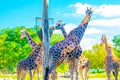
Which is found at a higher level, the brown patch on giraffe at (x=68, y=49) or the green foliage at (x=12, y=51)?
the green foliage at (x=12, y=51)

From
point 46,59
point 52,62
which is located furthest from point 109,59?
point 46,59

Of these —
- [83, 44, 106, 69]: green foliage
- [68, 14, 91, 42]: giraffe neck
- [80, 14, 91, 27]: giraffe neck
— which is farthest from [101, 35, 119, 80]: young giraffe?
[83, 44, 106, 69]: green foliage

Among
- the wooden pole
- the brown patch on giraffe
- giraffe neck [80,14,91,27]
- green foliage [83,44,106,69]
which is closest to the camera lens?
the wooden pole

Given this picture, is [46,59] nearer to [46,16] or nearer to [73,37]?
[46,16]

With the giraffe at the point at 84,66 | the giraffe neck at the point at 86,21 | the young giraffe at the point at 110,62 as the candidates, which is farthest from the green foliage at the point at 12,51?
the giraffe neck at the point at 86,21

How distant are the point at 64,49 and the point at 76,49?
44 centimetres

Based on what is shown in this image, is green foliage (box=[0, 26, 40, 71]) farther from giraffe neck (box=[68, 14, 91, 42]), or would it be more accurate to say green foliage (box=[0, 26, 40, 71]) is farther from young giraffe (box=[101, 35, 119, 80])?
giraffe neck (box=[68, 14, 91, 42])

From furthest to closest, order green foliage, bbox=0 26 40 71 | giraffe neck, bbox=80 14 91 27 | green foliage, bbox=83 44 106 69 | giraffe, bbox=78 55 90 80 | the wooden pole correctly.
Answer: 1. green foliage, bbox=83 44 106 69
2. green foliage, bbox=0 26 40 71
3. giraffe, bbox=78 55 90 80
4. giraffe neck, bbox=80 14 91 27
5. the wooden pole

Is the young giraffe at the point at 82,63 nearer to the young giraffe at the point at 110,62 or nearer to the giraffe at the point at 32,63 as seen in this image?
the young giraffe at the point at 110,62

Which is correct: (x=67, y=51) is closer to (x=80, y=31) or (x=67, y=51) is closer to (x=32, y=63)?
(x=80, y=31)

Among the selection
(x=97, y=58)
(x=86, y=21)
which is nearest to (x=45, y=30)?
(x=86, y=21)

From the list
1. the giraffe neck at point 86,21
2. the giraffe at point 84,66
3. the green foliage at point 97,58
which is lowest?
the giraffe at point 84,66

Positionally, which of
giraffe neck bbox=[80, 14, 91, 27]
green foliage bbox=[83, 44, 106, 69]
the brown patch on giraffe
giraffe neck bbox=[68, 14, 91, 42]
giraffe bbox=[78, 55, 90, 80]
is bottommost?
giraffe bbox=[78, 55, 90, 80]

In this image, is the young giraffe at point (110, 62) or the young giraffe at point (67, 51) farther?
the young giraffe at point (110, 62)
